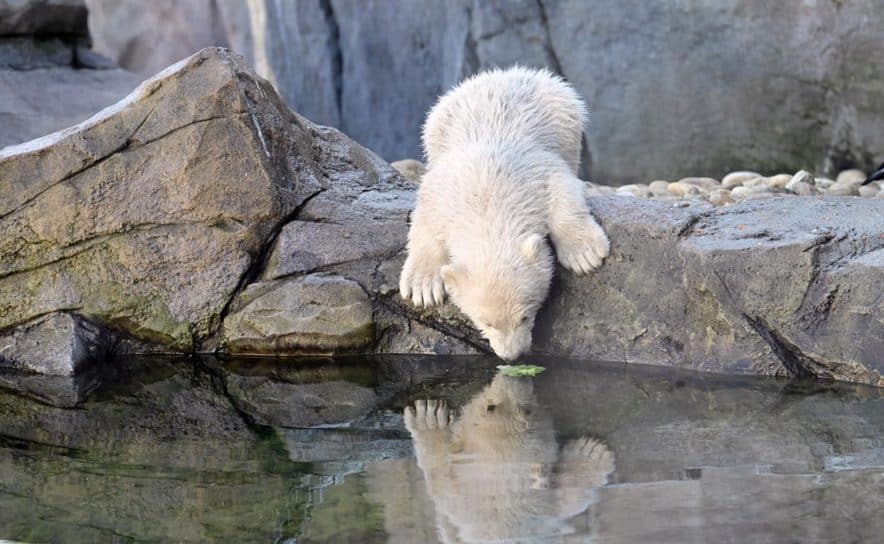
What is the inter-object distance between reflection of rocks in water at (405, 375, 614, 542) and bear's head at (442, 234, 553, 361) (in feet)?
1.15

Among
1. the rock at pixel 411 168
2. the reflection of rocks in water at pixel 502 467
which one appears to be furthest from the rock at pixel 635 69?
the reflection of rocks in water at pixel 502 467

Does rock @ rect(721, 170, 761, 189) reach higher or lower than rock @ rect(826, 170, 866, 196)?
higher

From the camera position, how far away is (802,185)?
26.3 feet

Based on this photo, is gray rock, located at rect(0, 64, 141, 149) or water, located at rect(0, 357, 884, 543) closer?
water, located at rect(0, 357, 884, 543)

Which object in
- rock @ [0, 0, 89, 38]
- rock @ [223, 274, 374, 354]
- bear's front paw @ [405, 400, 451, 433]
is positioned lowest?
Result: bear's front paw @ [405, 400, 451, 433]

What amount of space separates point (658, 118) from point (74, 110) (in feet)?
17.6

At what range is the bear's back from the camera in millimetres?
5977

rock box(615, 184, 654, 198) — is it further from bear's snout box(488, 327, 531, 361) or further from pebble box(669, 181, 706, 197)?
bear's snout box(488, 327, 531, 361)

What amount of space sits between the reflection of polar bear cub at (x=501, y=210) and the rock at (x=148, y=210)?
92cm

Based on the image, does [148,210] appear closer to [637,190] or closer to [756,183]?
[637,190]

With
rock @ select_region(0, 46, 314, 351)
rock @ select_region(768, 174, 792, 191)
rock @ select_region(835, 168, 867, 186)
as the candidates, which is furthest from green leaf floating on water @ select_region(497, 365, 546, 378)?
rock @ select_region(835, 168, 867, 186)

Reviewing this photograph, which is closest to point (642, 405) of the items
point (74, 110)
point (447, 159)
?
point (447, 159)

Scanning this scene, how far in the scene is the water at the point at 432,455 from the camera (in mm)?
3115

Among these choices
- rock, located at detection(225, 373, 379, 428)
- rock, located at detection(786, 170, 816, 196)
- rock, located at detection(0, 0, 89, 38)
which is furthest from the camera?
rock, located at detection(0, 0, 89, 38)
